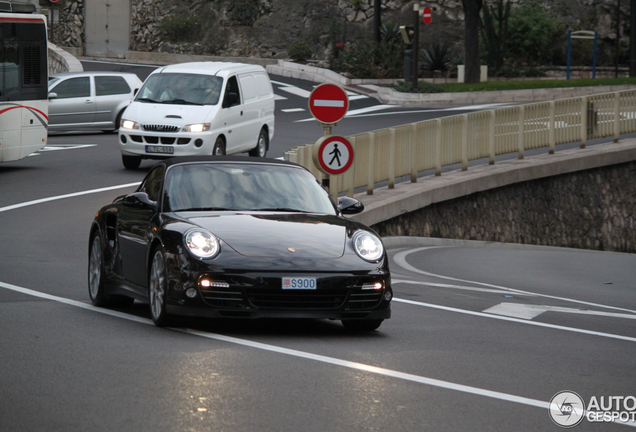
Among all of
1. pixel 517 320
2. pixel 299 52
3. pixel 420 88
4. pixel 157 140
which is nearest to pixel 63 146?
pixel 157 140

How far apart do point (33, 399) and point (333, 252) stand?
2836mm

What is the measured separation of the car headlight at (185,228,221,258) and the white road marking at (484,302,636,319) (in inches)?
141

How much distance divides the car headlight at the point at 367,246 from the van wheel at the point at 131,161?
14.1m

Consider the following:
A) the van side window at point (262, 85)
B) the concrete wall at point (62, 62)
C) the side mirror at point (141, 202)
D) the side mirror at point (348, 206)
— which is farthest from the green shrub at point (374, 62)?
the side mirror at point (141, 202)

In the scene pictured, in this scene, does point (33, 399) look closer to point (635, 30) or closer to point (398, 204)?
point (398, 204)

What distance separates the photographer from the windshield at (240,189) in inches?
351

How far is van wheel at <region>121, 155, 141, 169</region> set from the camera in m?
22.0

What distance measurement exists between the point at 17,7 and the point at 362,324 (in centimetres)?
1465

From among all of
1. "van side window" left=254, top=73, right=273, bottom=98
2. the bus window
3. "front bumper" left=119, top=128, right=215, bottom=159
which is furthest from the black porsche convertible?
"van side window" left=254, top=73, right=273, bottom=98

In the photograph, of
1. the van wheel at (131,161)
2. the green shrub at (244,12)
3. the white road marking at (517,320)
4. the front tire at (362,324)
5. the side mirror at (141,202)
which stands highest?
the green shrub at (244,12)

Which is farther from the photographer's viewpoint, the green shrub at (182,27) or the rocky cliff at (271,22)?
the green shrub at (182,27)

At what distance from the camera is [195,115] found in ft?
69.1

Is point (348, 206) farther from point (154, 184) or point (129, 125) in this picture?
point (129, 125)

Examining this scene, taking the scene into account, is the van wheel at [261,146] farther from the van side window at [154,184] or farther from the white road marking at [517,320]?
the van side window at [154,184]
